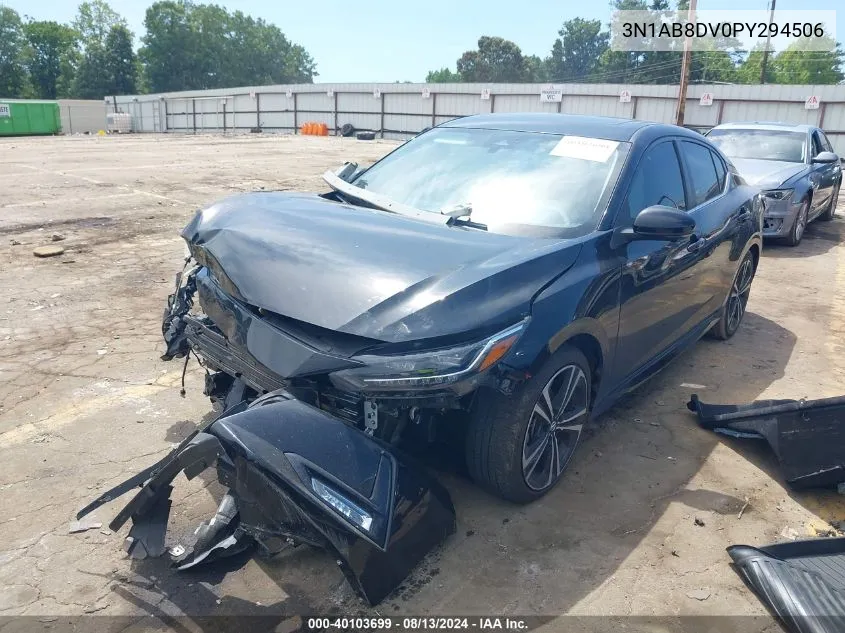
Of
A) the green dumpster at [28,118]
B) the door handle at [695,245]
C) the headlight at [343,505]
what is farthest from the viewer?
the green dumpster at [28,118]

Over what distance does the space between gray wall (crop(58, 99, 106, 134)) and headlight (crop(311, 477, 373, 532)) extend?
46868 millimetres

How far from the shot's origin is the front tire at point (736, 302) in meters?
5.32

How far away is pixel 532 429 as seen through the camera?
289cm

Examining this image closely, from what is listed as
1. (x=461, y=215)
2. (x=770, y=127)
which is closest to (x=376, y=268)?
(x=461, y=215)

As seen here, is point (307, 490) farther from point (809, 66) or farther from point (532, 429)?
point (809, 66)

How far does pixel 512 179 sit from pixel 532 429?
1.41 meters

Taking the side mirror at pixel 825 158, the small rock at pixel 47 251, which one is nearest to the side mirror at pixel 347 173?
the small rock at pixel 47 251

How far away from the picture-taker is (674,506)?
10.4ft

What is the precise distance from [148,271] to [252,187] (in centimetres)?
614

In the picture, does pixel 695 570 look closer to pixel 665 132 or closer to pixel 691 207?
pixel 691 207

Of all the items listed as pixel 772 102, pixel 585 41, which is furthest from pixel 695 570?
pixel 585 41

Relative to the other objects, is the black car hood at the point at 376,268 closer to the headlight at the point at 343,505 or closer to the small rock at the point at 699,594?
the headlight at the point at 343,505

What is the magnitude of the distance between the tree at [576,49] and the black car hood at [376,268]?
10903 centimetres

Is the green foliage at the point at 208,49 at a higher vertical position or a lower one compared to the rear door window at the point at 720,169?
higher
